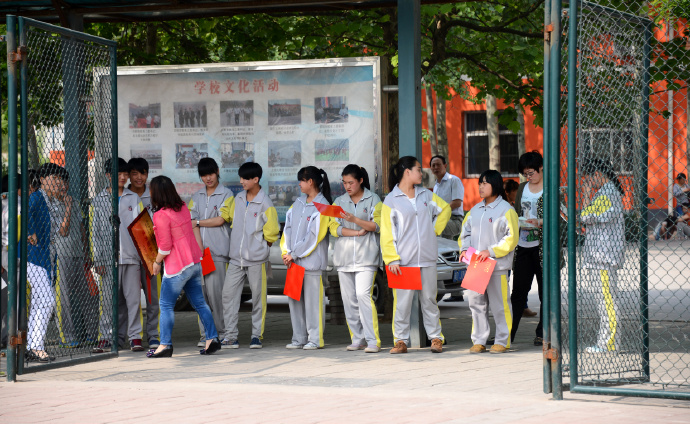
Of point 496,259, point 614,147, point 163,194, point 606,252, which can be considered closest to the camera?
point 614,147

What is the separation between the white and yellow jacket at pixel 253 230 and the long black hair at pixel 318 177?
0.49 metres

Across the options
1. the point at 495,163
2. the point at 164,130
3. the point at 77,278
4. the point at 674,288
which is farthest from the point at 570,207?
the point at 495,163

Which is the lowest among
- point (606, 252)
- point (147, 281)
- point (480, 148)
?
point (147, 281)

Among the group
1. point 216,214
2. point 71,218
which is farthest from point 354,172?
point 71,218

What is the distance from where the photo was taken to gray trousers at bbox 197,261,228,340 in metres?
10.4

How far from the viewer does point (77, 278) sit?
31.9ft

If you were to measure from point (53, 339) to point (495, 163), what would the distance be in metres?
23.1

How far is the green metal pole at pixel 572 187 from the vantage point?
261 inches

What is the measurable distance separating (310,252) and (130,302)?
1.93 m

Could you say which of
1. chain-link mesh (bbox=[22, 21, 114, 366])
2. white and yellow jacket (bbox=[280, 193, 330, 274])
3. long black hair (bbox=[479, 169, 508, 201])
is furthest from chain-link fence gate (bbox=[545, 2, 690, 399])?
chain-link mesh (bbox=[22, 21, 114, 366])

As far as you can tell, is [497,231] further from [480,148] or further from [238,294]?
[480,148]

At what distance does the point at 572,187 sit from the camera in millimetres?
6656

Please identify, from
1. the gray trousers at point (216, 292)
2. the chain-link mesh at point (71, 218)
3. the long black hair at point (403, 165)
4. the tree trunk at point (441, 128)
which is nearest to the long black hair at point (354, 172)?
the long black hair at point (403, 165)

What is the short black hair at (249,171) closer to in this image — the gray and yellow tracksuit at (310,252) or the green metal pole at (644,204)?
the gray and yellow tracksuit at (310,252)
